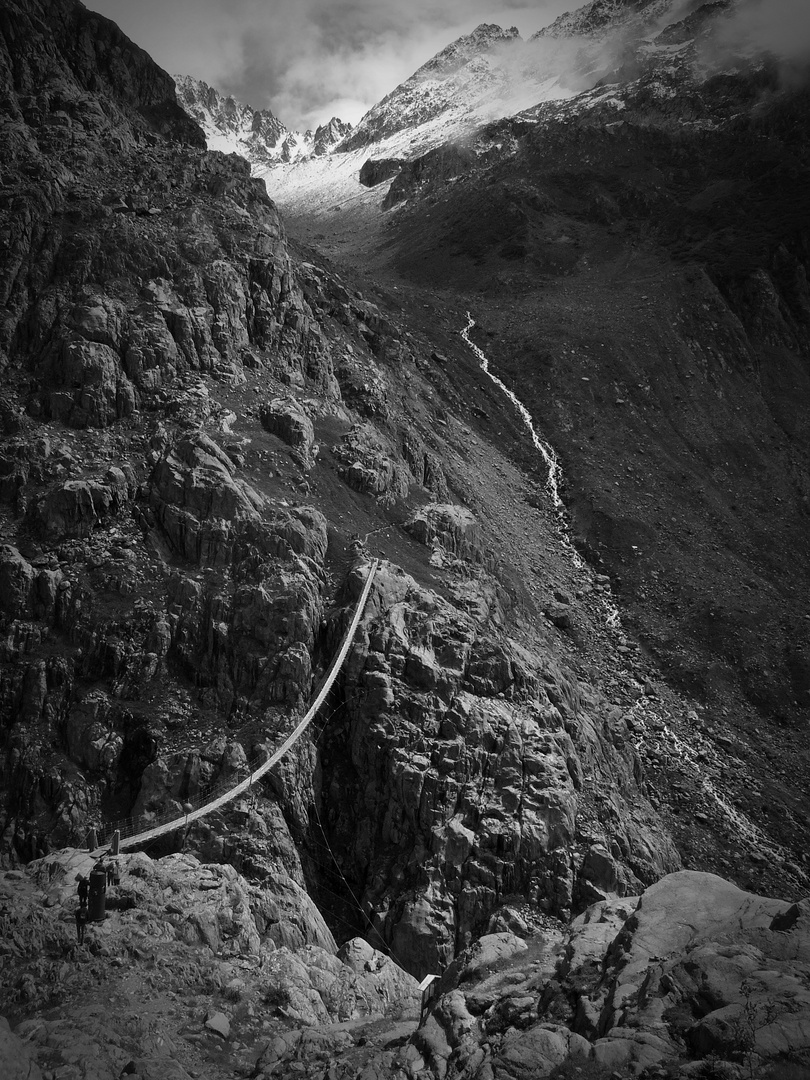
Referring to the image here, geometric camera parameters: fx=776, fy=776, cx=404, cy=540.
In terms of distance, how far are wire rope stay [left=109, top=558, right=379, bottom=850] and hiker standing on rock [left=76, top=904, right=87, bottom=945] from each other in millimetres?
7965

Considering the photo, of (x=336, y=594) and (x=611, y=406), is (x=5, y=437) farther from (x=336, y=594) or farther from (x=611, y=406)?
(x=611, y=406)

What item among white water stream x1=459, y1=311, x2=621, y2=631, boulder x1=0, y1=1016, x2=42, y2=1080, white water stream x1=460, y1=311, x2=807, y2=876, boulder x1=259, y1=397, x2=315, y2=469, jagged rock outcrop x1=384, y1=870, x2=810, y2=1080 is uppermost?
white water stream x1=459, y1=311, x2=621, y2=631

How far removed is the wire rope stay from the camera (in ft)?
95.9

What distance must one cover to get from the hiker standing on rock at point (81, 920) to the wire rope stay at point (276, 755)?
7965mm

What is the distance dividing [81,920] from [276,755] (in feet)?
43.4

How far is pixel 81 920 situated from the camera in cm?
2044

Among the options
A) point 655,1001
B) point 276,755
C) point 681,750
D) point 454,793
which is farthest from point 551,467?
point 655,1001

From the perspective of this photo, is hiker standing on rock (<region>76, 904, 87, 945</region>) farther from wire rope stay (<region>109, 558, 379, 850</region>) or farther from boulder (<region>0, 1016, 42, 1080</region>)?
wire rope stay (<region>109, 558, 379, 850</region>)

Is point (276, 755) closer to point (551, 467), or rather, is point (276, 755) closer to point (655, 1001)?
point (655, 1001)

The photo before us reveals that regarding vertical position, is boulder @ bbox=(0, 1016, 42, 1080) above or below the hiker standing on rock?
below

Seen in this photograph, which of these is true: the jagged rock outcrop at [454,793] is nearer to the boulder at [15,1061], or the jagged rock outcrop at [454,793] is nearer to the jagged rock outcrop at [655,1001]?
the jagged rock outcrop at [655,1001]

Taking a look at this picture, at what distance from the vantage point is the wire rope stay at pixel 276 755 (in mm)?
29234

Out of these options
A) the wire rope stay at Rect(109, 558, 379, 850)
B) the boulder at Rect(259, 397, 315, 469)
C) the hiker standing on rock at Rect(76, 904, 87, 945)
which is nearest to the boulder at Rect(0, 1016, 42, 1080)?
the hiker standing on rock at Rect(76, 904, 87, 945)

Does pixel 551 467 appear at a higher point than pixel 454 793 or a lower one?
higher
